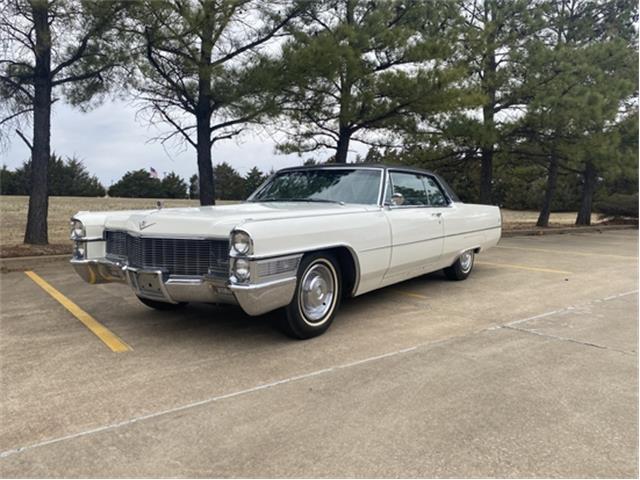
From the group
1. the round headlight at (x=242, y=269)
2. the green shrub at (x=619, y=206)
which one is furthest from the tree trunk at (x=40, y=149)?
the green shrub at (x=619, y=206)

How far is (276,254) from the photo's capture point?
382 cm

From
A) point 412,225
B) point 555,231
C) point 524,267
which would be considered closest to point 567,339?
point 412,225

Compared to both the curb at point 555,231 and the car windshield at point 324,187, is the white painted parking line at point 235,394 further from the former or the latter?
the curb at point 555,231

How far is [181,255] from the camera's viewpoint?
4.01m

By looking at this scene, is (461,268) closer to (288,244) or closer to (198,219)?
(288,244)

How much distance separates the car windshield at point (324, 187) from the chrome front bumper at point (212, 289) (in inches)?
65.9

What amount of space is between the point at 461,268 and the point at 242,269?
13.9 feet

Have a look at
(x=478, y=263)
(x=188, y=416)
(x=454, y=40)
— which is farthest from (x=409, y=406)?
(x=454, y=40)

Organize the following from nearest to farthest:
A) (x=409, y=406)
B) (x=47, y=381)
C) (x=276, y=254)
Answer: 1. (x=409, y=406)
2. (x=47, y=381)
3. (x=276, y=254)

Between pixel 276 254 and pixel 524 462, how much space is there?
2163mm

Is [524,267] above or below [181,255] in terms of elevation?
below

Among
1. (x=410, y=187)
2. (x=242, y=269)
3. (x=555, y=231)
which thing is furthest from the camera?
(x=555, y=231)

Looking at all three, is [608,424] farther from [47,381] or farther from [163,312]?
[163,312]

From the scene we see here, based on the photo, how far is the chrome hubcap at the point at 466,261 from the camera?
704 centimetres
